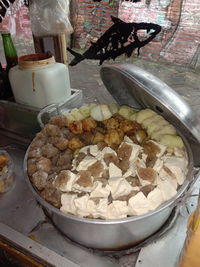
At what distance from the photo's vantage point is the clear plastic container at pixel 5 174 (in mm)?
1265

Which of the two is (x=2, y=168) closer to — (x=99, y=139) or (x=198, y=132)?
(x=99, y=139)

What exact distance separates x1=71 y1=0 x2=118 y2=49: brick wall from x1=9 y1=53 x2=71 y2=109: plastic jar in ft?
2.19

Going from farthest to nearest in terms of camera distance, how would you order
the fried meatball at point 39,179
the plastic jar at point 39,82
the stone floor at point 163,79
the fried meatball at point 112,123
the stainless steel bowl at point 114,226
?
the stone floor at point 163,79
the plastic jar at point 39,82
the fried meatball at point 112,123
the fried meatball at point 39,179
the stainless steel bowl at point 114,226

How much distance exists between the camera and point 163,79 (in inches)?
97.1

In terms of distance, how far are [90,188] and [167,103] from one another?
43 centimetres

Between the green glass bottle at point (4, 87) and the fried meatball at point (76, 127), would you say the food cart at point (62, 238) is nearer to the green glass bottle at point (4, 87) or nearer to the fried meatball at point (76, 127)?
the fried meatball at point (76, 127)

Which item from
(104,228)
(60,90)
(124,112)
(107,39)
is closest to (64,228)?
(104,228)

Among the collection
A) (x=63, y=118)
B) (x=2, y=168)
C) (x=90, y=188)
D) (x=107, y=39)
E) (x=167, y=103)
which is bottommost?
(x=2, y=168)

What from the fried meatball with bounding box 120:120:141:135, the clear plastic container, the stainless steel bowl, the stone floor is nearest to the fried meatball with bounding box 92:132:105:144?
the fried meatball with bounding box 120:120:141:135

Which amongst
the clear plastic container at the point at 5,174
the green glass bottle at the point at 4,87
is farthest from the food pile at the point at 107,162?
the green glass bottle at the point at 4,87

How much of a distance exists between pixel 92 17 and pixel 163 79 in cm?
103

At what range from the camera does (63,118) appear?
113 centimetres

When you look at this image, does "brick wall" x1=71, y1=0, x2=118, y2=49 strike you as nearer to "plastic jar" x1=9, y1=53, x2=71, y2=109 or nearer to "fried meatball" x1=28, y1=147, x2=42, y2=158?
"plastic jar" x1=9, y1=53, x2=71, y2=109

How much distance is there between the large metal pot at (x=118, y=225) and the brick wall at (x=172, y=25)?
3.06 ft
